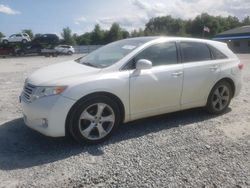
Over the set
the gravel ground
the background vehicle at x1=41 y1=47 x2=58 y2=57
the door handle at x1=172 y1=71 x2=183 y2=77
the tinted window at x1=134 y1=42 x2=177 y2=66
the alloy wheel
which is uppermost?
the tinted window at x1=134 y1=42 x2=177 y2=66

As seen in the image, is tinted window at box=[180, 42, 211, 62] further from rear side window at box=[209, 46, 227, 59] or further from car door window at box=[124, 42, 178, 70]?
car door window at box=[124, 42, 178, 70]

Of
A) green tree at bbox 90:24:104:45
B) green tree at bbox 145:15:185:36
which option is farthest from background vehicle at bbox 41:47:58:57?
green tree at bbox 145:15:185:36

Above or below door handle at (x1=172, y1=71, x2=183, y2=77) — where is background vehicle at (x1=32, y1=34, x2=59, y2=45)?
below

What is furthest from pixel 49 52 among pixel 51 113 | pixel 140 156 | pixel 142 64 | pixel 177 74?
pixel 140 156

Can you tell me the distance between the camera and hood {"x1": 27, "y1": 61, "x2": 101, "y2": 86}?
4.50m

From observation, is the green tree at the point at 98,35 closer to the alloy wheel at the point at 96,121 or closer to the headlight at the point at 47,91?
the alloy wheel at the point at 96,121

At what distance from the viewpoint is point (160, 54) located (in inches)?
213

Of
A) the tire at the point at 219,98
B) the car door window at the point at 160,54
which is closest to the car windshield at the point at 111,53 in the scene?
the car door window at the point at 160,54

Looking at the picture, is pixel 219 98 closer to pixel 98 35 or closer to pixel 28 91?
pixel 28 91

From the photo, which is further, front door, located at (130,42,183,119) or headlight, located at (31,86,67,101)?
front door, located at (130,42,183,119)

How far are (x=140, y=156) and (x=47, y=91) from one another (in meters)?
1.57

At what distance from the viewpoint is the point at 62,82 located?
174 inches

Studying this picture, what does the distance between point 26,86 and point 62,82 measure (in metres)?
0.73

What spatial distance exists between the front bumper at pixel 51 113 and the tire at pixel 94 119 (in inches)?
4.7
